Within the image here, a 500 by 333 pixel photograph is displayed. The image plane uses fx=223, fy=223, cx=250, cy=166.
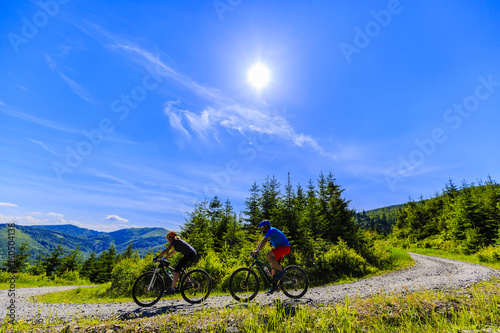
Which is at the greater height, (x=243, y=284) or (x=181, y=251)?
(x=181, y=251)

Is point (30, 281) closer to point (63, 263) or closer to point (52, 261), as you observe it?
point (63, 263)

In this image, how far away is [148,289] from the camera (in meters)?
7.95

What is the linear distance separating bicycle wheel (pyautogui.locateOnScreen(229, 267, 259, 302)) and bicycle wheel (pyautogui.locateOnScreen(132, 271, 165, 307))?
256 centimetres

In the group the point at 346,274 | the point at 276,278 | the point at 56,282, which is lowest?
the point at 56,282

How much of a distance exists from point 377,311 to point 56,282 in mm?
32136

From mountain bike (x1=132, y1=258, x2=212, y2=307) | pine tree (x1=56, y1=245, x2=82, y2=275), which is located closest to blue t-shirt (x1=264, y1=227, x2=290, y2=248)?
mountain bike (x1=132, y1=258, x2=212, y2=307)

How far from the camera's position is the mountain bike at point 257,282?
7664 millimetres

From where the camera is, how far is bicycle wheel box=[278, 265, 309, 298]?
7762mm

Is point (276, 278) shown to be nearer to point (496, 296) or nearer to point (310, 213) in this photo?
point (496, 296)

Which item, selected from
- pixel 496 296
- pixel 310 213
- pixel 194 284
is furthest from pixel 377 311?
pixel 310 213

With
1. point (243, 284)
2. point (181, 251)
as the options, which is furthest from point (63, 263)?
point (243, 284)

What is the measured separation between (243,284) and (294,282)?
1799mm

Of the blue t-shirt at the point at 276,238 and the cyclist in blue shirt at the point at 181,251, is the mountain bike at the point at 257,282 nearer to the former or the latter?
the blue t-shirt at the point at 276,238

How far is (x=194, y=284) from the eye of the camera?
8.20 m
